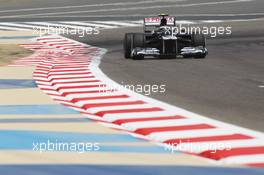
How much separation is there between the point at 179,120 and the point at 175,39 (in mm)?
9932

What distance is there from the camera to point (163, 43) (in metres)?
19.2
